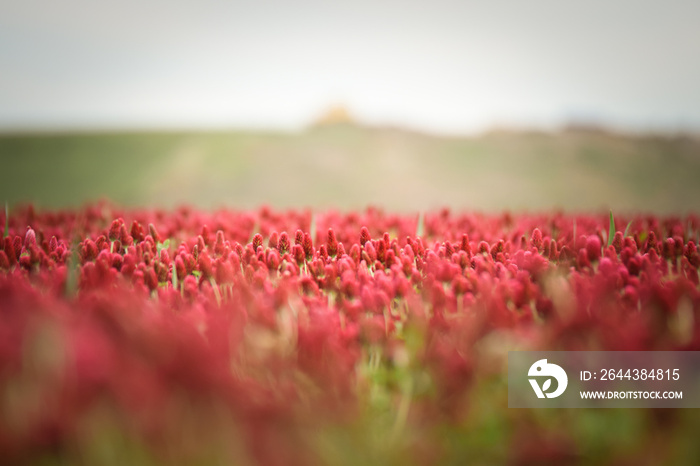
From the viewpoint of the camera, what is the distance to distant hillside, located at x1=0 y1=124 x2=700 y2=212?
67.6ft

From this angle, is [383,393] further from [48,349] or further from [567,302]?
[48,349]

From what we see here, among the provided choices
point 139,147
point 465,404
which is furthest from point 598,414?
point 139,147

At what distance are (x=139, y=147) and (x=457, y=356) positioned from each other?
2590cm

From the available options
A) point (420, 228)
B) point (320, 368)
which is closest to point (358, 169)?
point (420, 228)

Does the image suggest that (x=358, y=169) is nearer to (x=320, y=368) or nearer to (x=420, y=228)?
(x=420, y=228)

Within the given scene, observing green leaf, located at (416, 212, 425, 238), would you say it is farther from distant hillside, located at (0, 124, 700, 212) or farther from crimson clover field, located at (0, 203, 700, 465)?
distant hillside, located at (0, 124, 700, 212)

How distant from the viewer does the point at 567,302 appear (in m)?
1.99

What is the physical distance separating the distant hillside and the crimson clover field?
17.3 meters

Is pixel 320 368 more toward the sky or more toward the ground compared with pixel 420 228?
more toward the ground

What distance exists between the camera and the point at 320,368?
1.47 metres

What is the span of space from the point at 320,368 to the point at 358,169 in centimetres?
2167

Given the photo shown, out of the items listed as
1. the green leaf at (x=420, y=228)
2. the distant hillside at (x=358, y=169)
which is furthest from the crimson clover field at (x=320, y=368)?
the distant hillside at (x=358, y=169)

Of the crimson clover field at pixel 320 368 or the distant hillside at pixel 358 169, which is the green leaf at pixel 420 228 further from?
the distant hillside at pixel 358 169

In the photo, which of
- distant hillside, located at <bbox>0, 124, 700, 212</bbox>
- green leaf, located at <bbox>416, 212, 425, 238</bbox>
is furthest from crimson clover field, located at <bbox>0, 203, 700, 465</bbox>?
distant hillside, located at <bbox>0, 124, 700, 212</bbox>
